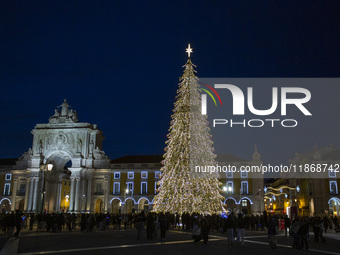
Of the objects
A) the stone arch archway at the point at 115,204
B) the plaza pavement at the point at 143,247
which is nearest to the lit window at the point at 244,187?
the stone arch archway at the point at 115,204

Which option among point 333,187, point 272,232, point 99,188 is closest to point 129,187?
point 99,188

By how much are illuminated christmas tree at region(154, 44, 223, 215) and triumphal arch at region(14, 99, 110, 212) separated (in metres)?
39.4

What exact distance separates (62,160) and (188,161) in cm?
4814

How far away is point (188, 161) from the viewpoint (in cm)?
2942

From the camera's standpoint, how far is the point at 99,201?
71562mm

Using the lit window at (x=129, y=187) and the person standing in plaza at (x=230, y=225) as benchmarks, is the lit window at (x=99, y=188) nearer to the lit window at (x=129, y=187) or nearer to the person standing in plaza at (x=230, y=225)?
the lit window at (x=129, y=187)

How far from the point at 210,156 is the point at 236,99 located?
260 inches

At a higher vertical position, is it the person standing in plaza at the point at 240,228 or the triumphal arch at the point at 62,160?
the triumphal arch at the point at 62,160

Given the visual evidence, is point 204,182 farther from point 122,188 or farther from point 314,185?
point 122,188

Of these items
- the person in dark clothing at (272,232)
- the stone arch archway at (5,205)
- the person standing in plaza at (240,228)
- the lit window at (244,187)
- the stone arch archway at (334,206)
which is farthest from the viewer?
the stone arch archway at (5,205)

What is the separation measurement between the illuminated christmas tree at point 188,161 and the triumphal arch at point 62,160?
1550 inches

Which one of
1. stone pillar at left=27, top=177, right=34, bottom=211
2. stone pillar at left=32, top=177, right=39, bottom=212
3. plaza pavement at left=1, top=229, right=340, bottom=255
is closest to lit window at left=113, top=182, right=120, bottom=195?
stone pillar at left=32, top=177, right=39, bottom=212

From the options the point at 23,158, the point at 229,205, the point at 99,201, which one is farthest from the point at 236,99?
the point at 23,158

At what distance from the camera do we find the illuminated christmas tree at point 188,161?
96.3 feet
